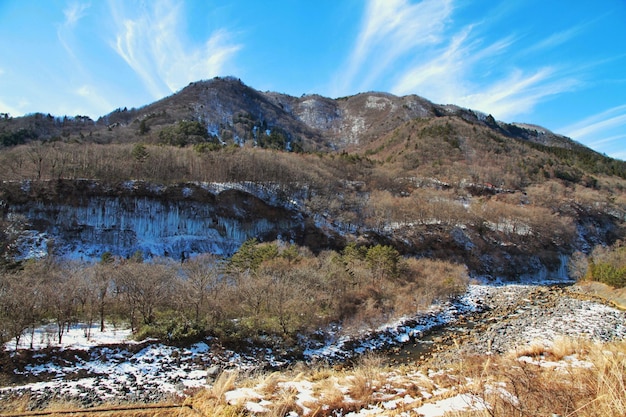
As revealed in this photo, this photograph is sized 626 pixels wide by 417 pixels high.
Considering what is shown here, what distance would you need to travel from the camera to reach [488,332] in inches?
869

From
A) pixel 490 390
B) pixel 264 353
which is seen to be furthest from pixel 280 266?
pixel 490 390

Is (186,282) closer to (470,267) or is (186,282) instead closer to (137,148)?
(137,148)

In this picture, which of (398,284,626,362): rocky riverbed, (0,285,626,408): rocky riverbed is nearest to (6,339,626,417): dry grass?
(0,285,626,408): rocky riverbed

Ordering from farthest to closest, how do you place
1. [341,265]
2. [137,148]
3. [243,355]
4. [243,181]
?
[243,181] < [137,148] < [341,265] < [243,355]

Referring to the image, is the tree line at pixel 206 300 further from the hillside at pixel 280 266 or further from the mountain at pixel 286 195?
the mountain at pixel 286 195

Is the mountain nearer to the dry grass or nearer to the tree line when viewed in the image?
the tree line

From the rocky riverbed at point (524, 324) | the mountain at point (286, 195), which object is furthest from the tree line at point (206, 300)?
the mountain at point (286, 195)

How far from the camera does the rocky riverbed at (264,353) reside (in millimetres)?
12711

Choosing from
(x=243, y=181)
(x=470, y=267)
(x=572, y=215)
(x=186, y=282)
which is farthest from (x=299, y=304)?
(x=572, y=215)

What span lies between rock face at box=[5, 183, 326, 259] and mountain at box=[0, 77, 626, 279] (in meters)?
0.16

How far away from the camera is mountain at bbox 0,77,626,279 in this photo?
41.8 m

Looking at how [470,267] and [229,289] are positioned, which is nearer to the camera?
[229,289]

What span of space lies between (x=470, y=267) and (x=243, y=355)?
1813 inches

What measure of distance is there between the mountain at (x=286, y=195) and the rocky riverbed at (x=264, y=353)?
26506 mm
